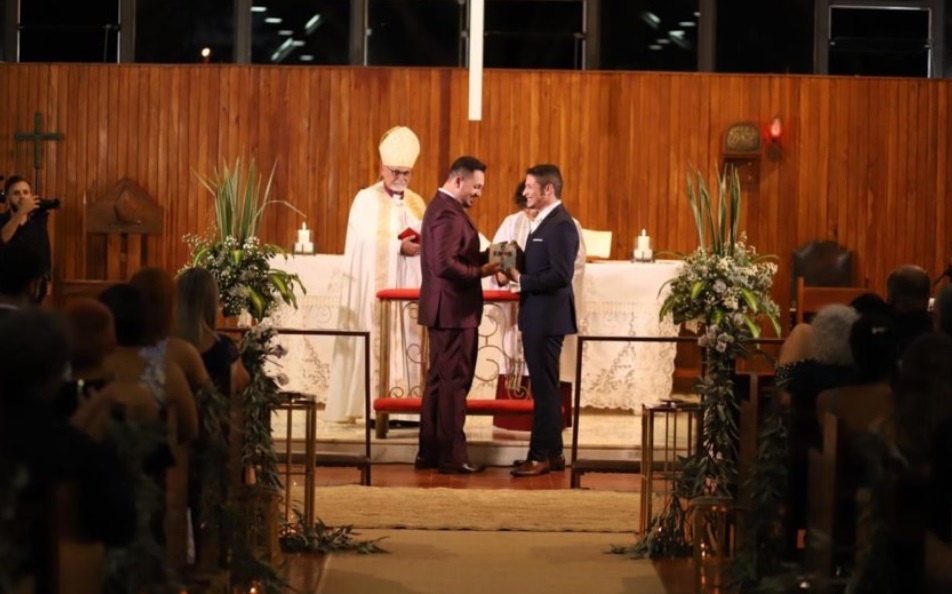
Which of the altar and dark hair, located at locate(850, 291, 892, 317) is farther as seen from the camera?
the altar

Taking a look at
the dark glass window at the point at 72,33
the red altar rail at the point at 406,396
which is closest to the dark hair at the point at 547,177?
the red altar rail at the point at 406,396

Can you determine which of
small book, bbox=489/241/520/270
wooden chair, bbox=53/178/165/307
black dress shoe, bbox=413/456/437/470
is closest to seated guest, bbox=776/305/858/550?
small book, bbox=489/241/520/270

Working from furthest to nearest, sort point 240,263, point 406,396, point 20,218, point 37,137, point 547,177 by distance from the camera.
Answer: point 37,137, point 20,218, point 406,396, point 547,177, point 240,263

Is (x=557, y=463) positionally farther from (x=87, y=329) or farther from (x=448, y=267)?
(x=87, y=329)

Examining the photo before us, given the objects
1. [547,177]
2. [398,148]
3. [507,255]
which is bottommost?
[507,255]

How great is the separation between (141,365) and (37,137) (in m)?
8.23

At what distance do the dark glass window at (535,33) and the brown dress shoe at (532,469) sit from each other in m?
5.17

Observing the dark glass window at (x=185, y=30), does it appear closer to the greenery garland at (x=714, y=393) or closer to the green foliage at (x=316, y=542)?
the greenery garland at (x=714, y=393)

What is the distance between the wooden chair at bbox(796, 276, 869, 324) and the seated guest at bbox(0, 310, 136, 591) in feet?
30.0

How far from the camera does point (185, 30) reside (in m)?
13.7

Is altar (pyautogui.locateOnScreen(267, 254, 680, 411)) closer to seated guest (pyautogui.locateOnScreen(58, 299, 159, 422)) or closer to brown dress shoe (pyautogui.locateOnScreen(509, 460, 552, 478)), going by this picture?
brown dress shoe (pyautogui.locateOnScreen(509, 460, 552, 478))

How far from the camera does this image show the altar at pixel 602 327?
11.5 meters

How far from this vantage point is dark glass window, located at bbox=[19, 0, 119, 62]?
1370 centimetres

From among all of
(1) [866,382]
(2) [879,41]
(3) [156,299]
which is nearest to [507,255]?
(3) [156,299]
